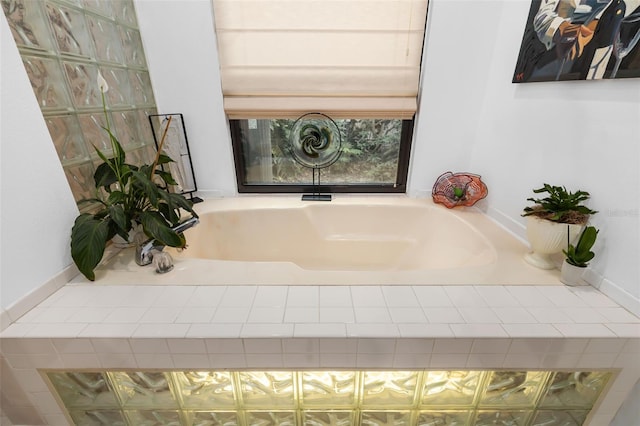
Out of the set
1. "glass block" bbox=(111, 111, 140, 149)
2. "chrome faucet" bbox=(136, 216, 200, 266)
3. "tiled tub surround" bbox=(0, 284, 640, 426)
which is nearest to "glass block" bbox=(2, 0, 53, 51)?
"glass block" bbox=(111, 111, 140, 149)

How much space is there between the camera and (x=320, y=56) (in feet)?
4.91

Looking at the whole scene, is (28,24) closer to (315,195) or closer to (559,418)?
(315,195)

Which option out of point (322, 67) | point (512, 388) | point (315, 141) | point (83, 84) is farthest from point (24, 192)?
point (512, 388)

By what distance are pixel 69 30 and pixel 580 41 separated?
6.14 ft

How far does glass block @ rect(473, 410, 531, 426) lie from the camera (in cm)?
97

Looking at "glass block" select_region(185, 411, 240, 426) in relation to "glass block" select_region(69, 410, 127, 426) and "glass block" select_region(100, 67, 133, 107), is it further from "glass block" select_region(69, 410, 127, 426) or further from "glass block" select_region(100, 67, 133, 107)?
"glass block" select_region(100, 67, 133, 107)

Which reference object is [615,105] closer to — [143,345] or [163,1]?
[143,345]

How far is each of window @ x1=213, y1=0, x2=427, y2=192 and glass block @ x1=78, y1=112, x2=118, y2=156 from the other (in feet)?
2.06

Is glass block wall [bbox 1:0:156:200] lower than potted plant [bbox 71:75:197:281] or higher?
higher

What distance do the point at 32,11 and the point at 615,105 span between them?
192 cm

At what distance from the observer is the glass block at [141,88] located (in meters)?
1.39

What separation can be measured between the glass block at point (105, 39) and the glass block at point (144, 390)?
1287 millimetres

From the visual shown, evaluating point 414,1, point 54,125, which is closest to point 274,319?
point 54,125

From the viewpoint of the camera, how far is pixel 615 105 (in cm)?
87
